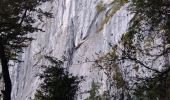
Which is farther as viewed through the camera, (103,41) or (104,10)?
(104,10)

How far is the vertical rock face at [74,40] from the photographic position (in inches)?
1422

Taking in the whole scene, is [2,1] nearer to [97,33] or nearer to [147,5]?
[147,5]

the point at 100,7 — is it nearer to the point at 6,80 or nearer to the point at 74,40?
the point at 74,40

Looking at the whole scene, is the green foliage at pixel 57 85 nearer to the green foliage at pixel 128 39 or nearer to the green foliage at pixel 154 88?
the green foliage at pixel 128 39

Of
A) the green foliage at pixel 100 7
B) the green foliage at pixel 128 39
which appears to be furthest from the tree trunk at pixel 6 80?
the green foliage at pixel 100 7

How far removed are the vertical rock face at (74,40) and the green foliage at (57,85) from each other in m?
11.2

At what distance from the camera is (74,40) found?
149ft

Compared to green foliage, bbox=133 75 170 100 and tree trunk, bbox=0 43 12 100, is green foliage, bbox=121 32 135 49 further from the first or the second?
tree trunk, bbox=0 43 12 100

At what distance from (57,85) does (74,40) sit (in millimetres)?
25363

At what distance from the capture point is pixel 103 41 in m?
37.5

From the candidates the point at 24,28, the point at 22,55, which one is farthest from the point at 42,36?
the point at 24,28

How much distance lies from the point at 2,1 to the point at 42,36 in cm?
3625

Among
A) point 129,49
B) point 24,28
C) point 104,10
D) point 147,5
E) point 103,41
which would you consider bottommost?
point 129,49

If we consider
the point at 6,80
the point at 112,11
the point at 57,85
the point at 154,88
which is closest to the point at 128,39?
the point at 154,88
